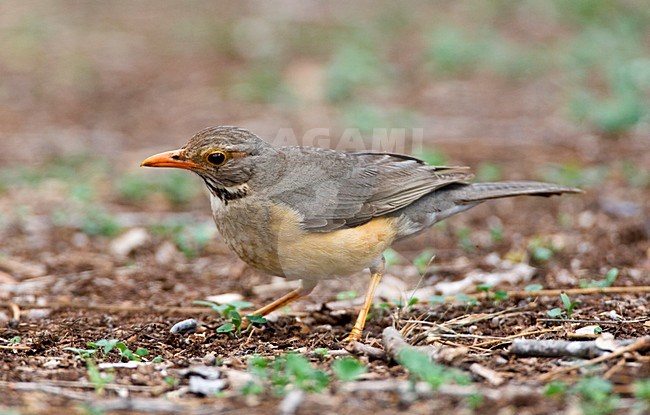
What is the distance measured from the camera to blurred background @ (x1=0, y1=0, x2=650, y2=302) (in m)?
9.73

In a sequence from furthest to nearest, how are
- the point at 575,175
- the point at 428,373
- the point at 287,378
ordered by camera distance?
1. the point at 575,175
2. the point at 287,378
3. the point at 428,373

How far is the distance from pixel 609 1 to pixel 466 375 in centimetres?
1414

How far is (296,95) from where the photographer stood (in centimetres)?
1413

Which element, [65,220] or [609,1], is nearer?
[65,220]

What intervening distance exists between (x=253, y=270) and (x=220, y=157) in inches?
74.5

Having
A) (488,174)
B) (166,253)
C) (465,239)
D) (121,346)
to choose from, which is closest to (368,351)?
(121,346)

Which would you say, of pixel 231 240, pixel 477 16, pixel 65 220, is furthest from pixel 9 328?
pixel 477 16

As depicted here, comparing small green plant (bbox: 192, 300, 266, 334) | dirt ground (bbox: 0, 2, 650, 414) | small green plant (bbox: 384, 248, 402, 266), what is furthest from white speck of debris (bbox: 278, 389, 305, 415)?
small green plant (bbox: 384, 248, 402, 266)

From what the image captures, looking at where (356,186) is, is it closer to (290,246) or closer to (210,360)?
(290,246)

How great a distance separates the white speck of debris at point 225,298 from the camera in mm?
7135

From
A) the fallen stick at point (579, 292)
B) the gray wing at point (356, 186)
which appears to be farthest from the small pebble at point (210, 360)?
the fallen stick at point (579, 292)

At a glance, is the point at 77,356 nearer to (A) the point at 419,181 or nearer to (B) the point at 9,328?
(B) the point at 9,328

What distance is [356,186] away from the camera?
7.02 m

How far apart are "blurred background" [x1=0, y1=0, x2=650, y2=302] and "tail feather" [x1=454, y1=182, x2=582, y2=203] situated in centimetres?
110
